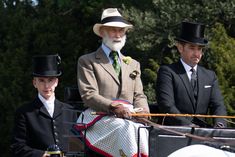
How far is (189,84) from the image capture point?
7617mm

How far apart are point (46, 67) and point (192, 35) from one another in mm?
1496

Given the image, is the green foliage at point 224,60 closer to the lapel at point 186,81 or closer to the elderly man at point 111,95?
the lapel at point 186,81

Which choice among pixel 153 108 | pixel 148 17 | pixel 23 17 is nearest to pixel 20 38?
pixel 23 17

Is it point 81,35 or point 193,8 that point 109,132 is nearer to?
point 193,8

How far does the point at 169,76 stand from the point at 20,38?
13.8m

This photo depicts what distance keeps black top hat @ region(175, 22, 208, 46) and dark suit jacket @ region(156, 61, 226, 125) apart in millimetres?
287

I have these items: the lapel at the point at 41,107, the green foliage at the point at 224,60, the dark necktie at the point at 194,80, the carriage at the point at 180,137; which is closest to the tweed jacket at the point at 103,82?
the lapel at the point at 41,107

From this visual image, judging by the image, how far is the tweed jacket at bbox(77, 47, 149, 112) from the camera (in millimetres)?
7207

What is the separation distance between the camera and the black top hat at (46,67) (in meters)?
7.05

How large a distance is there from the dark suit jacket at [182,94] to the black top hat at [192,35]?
0.94 feet

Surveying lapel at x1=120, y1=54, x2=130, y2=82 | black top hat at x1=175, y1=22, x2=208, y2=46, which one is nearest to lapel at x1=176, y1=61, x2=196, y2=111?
black top hat at x1=175, y1=22, x2=208, y2=46

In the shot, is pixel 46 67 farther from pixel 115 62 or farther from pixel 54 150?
pixel 54 150

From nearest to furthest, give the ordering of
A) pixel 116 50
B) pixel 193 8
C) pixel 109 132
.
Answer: pixel 109 132 → pixel 116 50 → pixel 193 8

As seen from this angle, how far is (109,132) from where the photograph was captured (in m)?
6.84
